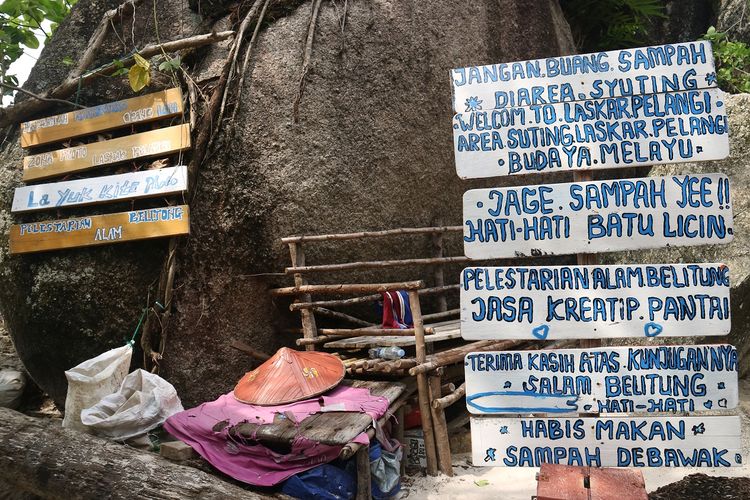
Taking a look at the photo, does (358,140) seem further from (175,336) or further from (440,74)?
(175,336)

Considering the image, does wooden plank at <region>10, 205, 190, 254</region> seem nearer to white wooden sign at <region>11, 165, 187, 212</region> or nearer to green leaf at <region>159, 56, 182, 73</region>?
white wooden sign at <region>11, 165, 187, 212</region>

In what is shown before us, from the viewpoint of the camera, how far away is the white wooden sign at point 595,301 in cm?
248

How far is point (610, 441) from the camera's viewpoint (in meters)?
2.55

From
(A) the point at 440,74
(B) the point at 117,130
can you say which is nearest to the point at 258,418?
(B) the point at 117,130

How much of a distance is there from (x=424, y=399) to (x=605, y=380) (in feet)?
5.94

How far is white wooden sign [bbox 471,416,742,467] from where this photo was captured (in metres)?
2.47

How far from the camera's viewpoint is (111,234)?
4.71 metres

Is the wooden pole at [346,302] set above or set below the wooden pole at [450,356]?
above

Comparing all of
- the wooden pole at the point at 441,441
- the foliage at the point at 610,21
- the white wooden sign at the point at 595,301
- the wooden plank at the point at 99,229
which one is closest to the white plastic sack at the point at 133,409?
the wooden plank at the point at 99,229

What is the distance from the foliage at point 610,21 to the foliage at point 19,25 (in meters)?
5.84

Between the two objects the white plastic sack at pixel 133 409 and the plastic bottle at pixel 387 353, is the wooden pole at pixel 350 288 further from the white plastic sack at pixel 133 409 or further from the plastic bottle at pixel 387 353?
the white plastic sack at pixel 133 409

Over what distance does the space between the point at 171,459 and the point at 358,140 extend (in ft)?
9.44

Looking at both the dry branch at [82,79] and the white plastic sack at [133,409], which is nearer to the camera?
the white plastic sack at [133,409]

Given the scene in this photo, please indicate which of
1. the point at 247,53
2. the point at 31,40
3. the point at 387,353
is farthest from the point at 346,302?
the point at 31,40
